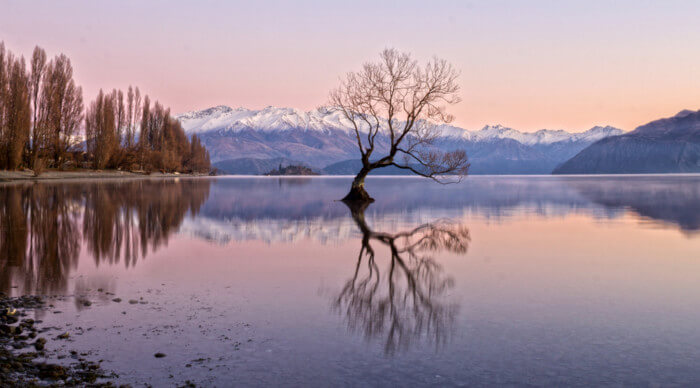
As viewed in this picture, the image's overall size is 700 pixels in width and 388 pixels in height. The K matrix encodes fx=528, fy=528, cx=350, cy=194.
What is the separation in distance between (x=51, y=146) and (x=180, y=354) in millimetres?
78091

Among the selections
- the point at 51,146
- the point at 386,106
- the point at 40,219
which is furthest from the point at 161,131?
the point at 40,219

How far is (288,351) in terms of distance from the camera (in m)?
6.59

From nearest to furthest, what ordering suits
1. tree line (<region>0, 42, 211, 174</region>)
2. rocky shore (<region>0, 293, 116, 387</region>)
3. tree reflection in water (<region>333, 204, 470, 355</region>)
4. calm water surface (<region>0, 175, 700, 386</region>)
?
1. rocky shore (<region>0, 293, 116, 387</region>)
2. calm water surface (<region>0, 175, 700, 386</region>)
3. tree reflection in water (<region>333, 204, 470, 355</region>)
4. tree line (<region>0, 42, 211, 174</region>)

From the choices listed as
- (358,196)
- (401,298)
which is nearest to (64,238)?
(401,298)

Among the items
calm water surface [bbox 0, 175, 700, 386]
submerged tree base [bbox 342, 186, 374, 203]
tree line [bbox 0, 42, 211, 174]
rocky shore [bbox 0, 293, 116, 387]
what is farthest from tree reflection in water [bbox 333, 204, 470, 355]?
tree line [bbox 0, 42, 211, 174]

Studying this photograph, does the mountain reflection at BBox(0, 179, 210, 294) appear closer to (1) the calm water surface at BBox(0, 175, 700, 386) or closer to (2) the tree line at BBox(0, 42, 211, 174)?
(1) the calm water surface at BBox(0, 175, 700, 386)

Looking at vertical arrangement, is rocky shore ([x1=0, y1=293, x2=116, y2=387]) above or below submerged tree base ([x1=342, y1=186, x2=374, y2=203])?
below

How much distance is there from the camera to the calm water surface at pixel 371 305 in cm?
611

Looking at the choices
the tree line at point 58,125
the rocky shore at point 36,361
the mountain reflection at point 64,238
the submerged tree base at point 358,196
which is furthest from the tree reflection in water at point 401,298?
the tree line at point 58,125

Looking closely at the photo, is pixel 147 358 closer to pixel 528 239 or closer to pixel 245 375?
pixel 245 375

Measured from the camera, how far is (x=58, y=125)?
7925 centimetres

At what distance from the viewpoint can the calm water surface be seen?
20.0 feet

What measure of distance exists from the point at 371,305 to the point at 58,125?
83994 mm

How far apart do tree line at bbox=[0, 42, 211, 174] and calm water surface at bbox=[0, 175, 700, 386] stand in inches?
2180
